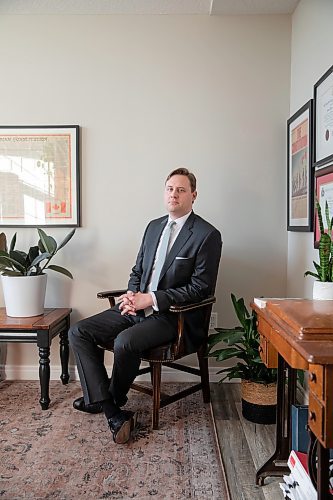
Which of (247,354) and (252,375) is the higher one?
(247,354)

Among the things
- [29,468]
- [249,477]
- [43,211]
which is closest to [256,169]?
[43,211]

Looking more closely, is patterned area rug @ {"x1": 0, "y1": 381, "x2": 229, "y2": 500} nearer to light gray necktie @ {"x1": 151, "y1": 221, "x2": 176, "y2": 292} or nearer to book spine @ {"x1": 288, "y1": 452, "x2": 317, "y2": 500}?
book spine @ {"x1": 288, "y1": 452, "x2": 317, "y2": 500}

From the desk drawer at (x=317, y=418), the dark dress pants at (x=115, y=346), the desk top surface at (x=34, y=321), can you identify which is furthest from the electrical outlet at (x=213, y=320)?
the desk drawer at (x=317, y=418)

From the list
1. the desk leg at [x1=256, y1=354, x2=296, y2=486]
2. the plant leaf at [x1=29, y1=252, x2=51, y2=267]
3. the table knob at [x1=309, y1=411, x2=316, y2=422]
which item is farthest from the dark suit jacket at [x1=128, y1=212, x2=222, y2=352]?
the table knob at [x1=309, y1=411, x2=316, y2=422]

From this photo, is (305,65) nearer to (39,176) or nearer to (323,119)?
(323,119)

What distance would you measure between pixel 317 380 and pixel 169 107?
2355 mm

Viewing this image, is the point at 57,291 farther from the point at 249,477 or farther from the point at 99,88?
the point at 249,477

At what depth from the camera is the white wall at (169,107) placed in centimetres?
327

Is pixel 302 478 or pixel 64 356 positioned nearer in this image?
pixel 302 478

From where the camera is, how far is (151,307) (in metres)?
2.79

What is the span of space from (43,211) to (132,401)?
4.53 ft

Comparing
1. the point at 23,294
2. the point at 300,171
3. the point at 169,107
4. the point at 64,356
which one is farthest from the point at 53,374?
the point at 300,171

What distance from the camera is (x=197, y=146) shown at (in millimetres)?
3301

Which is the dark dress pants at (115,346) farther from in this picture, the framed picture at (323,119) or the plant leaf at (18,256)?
the framed picture at (323,119)
